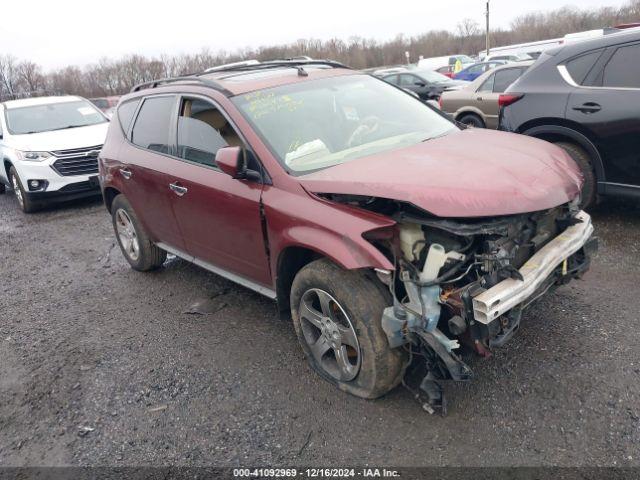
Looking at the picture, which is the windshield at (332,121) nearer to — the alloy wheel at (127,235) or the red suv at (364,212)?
the red suv at (364,212)

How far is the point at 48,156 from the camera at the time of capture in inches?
328

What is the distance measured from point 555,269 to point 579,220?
425mm

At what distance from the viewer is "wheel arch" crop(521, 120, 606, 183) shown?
5.04 m

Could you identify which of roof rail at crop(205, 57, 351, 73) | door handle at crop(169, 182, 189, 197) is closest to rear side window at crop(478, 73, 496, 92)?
roof rail at crop(205, 57, 351, 73)

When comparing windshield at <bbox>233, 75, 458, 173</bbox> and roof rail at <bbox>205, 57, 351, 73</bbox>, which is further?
roof rail at <bbox>205, 57, 351, 73</bbox>

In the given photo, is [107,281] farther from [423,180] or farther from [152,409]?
[423,180]

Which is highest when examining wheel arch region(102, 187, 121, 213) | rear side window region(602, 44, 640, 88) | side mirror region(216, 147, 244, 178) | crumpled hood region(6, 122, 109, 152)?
rear side window region(602, 44, 640, 88)

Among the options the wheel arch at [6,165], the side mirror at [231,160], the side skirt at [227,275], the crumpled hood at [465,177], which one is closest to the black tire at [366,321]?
the crumpled hood at [465,177]

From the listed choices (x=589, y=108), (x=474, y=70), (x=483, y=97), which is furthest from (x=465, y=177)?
(x=474, y=70)

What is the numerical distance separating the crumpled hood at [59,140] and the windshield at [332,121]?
5895 mm

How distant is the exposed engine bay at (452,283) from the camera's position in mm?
2605

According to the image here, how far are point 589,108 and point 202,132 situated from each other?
3.69 metres

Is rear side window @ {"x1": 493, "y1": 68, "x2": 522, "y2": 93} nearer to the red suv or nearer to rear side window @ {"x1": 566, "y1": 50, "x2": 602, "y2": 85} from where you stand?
rear side window @ {"x1": 566, "y1": 50, "x2": 602, "y2": 85}

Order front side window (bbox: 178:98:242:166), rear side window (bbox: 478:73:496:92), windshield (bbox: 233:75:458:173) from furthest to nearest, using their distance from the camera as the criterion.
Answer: rear side window (bbox: 478:73:496:92) < front side window (bbox: 178:98:242:166) < windshield (bbox: 233:75:458:173)
